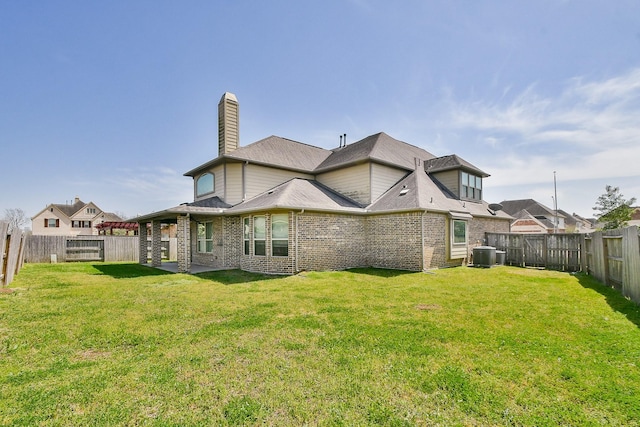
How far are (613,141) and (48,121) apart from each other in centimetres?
3160

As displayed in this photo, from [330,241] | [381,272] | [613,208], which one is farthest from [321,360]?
[613,208]

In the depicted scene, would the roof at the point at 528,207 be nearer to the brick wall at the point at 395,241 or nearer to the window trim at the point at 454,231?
the window trim at the point at 454,231

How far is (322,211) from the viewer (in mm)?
12398

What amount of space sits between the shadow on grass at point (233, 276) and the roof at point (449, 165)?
12183 mm

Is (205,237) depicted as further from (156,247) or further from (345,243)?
(345,243)

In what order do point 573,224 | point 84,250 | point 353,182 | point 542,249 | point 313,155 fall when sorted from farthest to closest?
point 573,224 < point 313,155 < point 84,250 < point 353,182 < point 542,249

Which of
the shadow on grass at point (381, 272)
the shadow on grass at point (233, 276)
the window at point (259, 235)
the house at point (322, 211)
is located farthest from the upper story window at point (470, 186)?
the shadow on grass at point (233, 276)

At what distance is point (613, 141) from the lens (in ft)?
58.0

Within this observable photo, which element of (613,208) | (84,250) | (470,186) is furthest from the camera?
(613,208)

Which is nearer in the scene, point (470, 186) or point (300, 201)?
point (300, 201)

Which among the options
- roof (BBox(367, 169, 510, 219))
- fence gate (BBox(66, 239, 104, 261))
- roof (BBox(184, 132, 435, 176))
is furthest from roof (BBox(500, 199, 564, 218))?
fence gate (BBox(66, 239, 104, 261))

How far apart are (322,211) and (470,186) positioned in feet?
36.6

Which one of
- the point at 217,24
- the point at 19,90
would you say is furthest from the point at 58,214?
the point at 217,24

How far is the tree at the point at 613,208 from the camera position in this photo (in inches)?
1138
